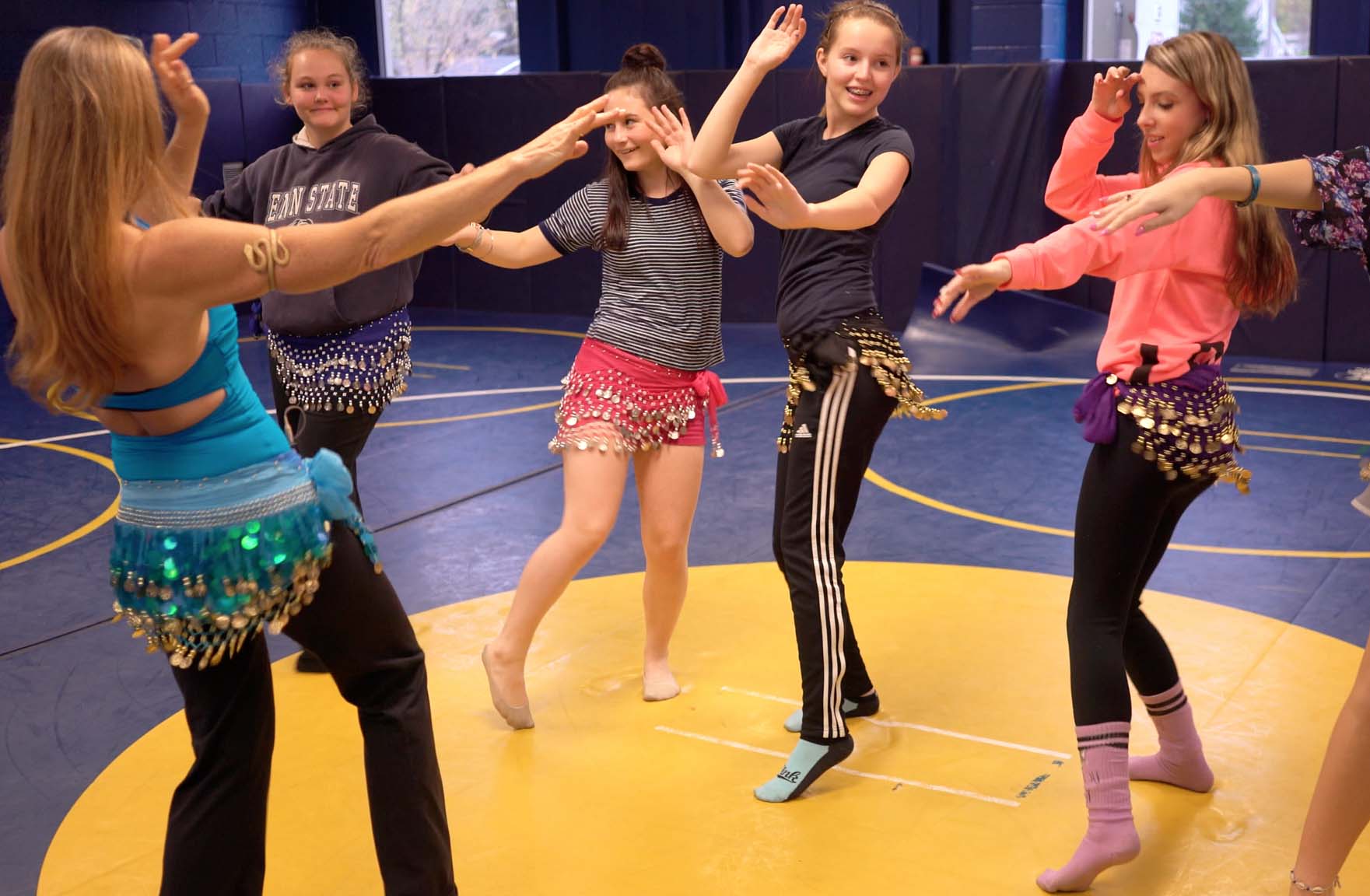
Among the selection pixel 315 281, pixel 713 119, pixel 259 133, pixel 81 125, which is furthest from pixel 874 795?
pixel 259 133

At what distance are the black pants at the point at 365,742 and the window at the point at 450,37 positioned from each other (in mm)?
12650

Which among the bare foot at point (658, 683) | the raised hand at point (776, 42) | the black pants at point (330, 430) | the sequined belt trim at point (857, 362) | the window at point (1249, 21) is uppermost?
the window at point (1249, 21)

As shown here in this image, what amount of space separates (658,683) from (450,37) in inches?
481

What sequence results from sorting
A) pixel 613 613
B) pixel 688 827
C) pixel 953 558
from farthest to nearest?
1. pixel 953 558
2. pixel 613 613
3. pixel 688 827

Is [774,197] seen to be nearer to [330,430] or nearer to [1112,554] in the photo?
[1112,554]

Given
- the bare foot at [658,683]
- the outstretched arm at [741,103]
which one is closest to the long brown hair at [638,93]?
the outstretched arm at [741,103]

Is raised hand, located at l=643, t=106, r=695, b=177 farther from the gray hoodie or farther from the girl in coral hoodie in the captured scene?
the girl in coral hoodie

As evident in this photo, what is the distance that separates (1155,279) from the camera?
9.23ft

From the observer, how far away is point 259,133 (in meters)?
11.6

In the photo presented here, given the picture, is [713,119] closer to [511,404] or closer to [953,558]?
[953,558]

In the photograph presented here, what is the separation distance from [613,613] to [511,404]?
366 centimetres

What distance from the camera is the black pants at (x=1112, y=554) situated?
2.82 m

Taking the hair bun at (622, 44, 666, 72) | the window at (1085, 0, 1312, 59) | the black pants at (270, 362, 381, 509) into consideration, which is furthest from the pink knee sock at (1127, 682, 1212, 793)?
the window at (1085, 0, 1312, 59)

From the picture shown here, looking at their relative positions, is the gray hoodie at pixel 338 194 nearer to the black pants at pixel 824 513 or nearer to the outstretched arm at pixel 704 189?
the outstretched arm at pixel 704 189
